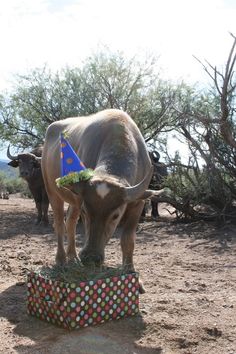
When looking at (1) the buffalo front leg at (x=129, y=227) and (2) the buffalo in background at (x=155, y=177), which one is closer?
(1) the buffalo front leg at (x=129, y=227)

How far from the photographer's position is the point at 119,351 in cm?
428

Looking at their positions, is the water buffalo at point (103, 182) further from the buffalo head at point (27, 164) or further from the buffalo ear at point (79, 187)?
the buffalo head at point (27, 164)

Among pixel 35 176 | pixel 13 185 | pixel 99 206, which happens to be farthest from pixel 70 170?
pixel 13 185

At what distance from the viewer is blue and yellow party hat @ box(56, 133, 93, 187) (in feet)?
16.1

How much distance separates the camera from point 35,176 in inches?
524

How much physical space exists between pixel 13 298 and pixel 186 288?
2.07 m

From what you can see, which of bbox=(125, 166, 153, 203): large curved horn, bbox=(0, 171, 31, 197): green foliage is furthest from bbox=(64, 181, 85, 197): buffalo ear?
bbox=(0, 171, 31, 197): green foliage

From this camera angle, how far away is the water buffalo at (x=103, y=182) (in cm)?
476

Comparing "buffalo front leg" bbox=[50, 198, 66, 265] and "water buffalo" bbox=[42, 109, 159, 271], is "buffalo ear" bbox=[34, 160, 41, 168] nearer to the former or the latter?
"water buffalo" bbox=[42, 109, 159, 271]

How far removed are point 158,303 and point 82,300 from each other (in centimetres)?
125

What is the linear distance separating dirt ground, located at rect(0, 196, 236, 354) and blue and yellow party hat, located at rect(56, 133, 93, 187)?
1391 millimetres

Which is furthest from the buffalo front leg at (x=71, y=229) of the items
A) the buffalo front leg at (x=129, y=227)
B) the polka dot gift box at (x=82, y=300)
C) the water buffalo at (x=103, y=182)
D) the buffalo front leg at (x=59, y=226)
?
the polka dot gift box at (x=82, y=300)

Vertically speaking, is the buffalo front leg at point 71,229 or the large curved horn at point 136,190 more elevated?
the large curved horn at point 136,190

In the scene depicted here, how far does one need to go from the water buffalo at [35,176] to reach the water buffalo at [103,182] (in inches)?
199
